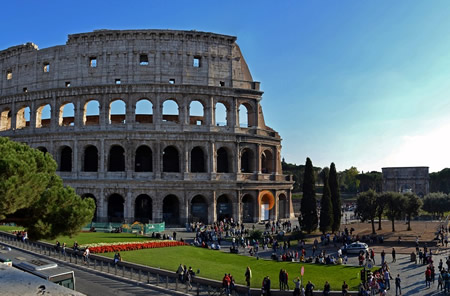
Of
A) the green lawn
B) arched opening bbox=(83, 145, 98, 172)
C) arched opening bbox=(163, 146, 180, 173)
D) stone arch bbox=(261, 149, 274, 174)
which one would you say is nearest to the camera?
the green lawn

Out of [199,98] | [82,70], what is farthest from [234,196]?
[82,70]

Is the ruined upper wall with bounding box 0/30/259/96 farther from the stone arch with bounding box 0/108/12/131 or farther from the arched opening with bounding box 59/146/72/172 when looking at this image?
the arched opening with bounding box 59/146/72/172

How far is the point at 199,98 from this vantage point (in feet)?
142

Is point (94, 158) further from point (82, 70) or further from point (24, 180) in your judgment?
point (24, 180)

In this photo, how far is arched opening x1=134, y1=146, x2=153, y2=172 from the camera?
43.9 m

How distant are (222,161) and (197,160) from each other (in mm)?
3079

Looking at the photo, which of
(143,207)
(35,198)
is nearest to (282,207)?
(143,207)

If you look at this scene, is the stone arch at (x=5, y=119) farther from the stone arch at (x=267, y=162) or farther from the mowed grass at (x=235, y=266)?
the stone arch at (x=267, y=162)

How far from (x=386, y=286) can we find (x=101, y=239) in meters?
21.3

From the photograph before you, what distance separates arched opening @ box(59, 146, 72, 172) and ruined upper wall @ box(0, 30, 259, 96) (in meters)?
7.69

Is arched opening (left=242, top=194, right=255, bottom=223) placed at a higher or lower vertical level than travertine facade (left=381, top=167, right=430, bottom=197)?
lower

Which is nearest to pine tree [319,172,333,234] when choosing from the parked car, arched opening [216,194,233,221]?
the parked car

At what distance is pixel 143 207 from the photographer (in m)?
43.3

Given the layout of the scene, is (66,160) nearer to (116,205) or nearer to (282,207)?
(116,205)
